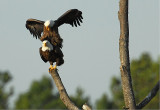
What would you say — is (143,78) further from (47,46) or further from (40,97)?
(47,46)

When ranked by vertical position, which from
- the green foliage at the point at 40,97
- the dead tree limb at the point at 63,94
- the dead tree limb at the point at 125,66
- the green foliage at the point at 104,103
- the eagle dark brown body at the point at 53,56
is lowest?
the green foliage at the point at 104,103

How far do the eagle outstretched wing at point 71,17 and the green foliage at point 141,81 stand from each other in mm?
46760

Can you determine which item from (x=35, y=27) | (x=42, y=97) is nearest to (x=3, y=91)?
(x=42, y=97)

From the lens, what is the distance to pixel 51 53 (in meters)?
11.0

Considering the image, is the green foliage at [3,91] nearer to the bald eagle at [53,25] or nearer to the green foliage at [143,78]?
the green foliage at [143,78]

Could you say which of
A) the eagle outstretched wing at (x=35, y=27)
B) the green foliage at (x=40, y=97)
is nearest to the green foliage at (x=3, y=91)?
the green foliage at (x=40, y=97)

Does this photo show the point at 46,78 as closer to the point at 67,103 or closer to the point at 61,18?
the point at 61,18

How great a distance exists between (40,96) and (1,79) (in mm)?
11325

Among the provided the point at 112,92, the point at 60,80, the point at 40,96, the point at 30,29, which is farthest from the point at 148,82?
the point at 60,80

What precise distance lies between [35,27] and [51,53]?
3.39 m

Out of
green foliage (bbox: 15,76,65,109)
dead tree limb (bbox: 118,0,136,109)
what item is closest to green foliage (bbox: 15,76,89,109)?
green foliage (bbox: 15,76,65,109)

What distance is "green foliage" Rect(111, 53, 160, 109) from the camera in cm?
6184

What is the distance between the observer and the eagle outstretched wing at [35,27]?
46.3ft

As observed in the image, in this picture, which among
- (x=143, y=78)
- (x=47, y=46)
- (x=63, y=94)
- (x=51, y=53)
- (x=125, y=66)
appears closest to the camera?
(x=125, y=66)
